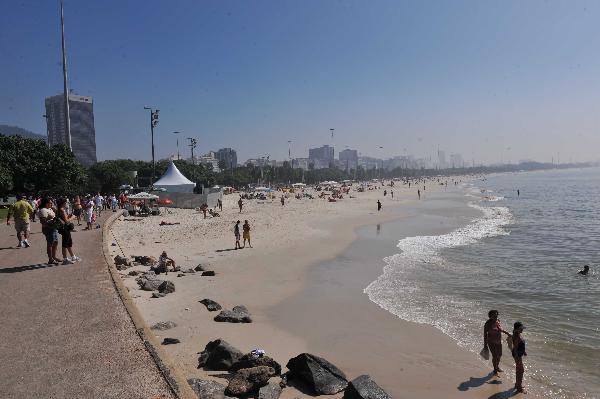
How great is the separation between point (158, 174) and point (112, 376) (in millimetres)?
71143

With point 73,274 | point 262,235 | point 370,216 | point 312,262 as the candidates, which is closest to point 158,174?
point 370,216

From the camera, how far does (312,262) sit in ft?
59.2

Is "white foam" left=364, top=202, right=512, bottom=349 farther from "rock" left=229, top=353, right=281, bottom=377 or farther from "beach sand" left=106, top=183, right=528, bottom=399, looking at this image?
"rock" left=229, top=353, right=281, bottom=377

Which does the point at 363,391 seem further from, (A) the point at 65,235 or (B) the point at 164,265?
(B) the point at 164,265

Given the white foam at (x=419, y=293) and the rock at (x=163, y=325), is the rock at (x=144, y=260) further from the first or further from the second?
the white foam at (x=419, y=293)

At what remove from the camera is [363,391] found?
6.14 meters

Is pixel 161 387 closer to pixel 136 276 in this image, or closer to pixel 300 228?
pixel 136 276

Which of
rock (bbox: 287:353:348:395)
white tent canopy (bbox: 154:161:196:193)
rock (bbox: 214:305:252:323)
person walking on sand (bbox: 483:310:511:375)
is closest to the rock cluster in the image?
rock (bbox: 214:305:252:323)

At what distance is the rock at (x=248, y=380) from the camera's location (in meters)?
5.78

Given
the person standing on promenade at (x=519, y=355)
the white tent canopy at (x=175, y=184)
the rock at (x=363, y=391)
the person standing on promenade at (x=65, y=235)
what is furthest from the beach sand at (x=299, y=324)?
the white tent canopy at (x=175, y=184)

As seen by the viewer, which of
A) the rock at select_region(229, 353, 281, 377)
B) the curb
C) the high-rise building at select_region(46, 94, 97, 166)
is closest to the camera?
the curb

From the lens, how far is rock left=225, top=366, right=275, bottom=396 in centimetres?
578

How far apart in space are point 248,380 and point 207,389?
72 centimetres

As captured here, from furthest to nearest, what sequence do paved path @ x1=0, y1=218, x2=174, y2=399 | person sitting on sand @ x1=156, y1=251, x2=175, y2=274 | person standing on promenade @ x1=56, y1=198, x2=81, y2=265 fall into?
person sitting on sand @ x1=156, y1=251, x2=175, y2=274 → person standing on promenade @ x1=56, y1=198, x2=81, y2=265 → paved path @ x1=0, y1=218, x2=174, y2=399
